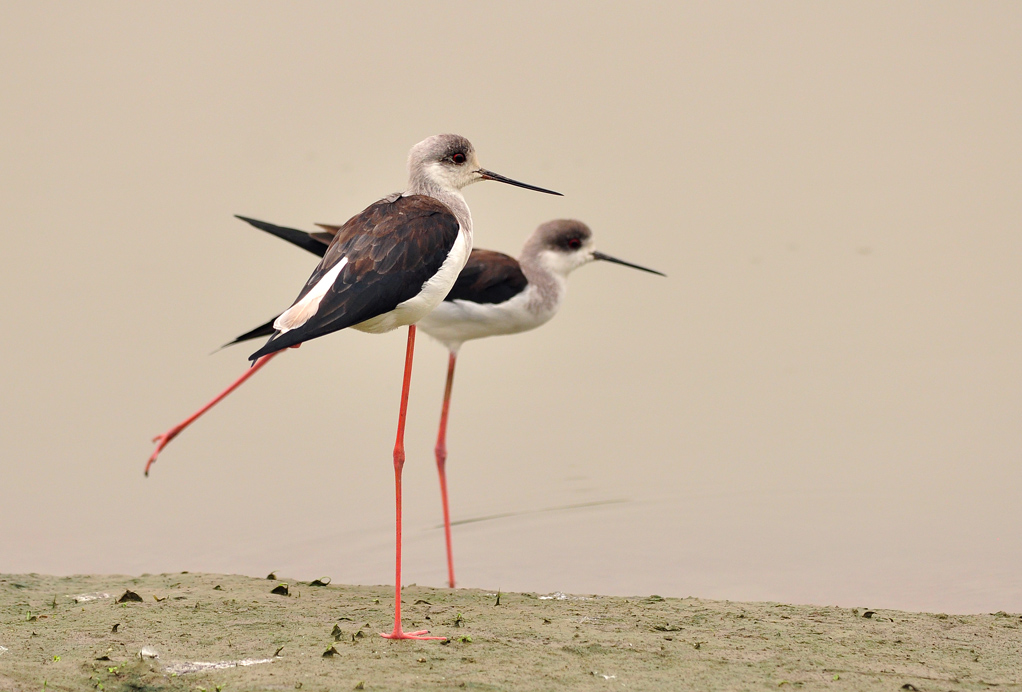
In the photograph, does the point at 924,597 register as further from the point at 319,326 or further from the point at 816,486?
the point at 319,326

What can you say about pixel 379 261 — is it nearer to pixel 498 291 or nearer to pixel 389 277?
pixel 389 277

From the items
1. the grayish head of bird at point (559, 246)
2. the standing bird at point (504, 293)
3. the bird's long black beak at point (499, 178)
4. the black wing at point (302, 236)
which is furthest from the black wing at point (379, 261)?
the grayish head of bird at point (559, 246)

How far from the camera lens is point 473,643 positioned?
Answer: 359 centimetres

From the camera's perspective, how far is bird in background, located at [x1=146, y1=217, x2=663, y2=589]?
654 cm

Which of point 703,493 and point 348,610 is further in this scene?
point 703,493

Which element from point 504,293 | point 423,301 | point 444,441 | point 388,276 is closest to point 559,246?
point 504,293

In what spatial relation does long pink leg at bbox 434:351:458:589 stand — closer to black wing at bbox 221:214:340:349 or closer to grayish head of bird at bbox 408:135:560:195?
black wing at bbox 221:214:340:349

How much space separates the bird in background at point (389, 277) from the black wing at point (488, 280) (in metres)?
2.01

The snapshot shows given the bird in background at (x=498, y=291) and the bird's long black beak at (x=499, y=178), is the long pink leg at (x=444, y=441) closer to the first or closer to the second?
the bird in background at (x=498, y=291)

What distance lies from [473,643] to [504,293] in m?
3.38

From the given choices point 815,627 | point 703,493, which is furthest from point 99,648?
point 703,493

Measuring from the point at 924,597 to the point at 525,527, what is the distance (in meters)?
2.05

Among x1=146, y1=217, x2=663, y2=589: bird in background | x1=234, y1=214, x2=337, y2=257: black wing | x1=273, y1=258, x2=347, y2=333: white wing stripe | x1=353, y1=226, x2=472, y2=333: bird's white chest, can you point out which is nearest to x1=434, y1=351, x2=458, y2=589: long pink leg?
x1=146, y1=217, x2=663, y2=589: bird in background

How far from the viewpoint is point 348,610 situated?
159 inches
